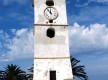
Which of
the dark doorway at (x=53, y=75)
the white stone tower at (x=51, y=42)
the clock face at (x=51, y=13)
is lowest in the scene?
the dark doorway at (x=53, y=75)

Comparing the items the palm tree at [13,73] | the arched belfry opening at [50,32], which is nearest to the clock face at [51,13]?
the arched belfry opening at [50,32]

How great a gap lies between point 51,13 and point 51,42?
264cm

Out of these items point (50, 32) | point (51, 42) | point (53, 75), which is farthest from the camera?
point (50, 32)

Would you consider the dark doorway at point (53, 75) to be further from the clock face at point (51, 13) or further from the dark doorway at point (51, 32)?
the clock face at point (51, 13)

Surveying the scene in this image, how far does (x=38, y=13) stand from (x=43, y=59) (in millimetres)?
4098

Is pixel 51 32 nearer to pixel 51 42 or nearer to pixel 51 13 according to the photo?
pixel 51 42

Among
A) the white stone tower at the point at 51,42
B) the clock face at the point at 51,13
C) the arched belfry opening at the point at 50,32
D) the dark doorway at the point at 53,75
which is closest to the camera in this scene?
the white stone tower at the point at 51,42

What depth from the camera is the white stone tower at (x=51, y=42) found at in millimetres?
26688

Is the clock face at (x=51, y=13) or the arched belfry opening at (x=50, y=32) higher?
the clock face at (x=51, y=13)

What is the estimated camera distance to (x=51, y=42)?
27406 millimetres

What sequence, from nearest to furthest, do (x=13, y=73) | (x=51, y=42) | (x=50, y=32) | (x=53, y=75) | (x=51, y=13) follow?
(x=53, y=75) → (x=51, y=42) → (x=50, y=32) → (x=51, y=13) → (x=13, y=73)

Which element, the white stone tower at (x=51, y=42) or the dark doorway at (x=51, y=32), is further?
the dark doorway at (x=51, y=32)

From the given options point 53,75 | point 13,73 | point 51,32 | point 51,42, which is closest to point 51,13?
point 51,32

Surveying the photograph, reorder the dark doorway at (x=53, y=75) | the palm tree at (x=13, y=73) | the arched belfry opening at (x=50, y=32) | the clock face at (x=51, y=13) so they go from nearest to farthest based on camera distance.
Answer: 1. the dark doorway at (x=53, y=75)
2. the arched belfry opening at (x=50, y=32)
3. the clock face at (x=51, y=13)
4. the palm tree at (x=13, y=73)
